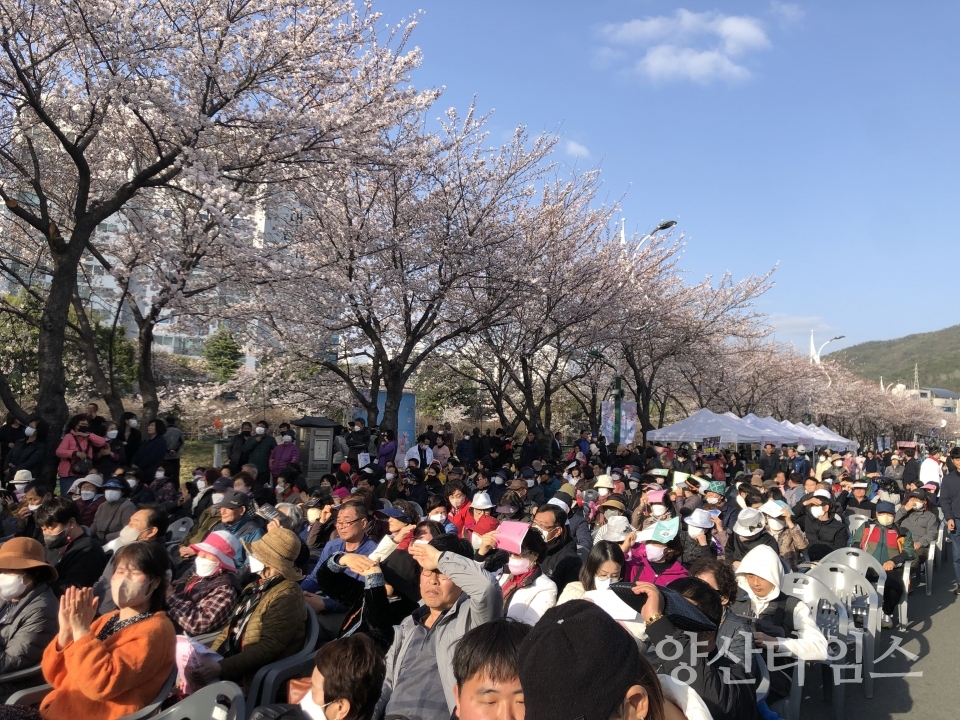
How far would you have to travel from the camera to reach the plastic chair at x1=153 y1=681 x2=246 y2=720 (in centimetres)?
330

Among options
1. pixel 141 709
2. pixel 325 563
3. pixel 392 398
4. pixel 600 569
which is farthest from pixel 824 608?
pixel 392 398

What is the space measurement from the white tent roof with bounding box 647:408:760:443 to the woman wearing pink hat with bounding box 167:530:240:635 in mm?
19571

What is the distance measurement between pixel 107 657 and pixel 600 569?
2.73 metres

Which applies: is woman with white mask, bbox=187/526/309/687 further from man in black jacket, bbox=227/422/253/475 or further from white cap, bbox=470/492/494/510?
man in black jacket, bbox=227/422/253/475

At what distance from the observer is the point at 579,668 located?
161 cm

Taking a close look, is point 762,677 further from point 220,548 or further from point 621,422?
point 621,422

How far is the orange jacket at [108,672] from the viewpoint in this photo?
319 centimetres

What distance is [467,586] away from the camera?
358 centimetres

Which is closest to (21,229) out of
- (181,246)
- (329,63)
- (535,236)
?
(181,246)

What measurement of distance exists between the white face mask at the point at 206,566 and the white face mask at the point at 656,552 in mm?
3247

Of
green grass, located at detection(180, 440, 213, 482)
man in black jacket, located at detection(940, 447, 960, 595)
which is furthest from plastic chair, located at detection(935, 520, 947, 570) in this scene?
green grass, located at detection(180, 440, 213, 482)

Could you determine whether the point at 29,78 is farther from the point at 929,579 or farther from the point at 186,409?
the point at 186,409

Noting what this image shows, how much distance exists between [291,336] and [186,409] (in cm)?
1367

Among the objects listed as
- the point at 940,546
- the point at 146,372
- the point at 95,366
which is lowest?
the point at 940,546
